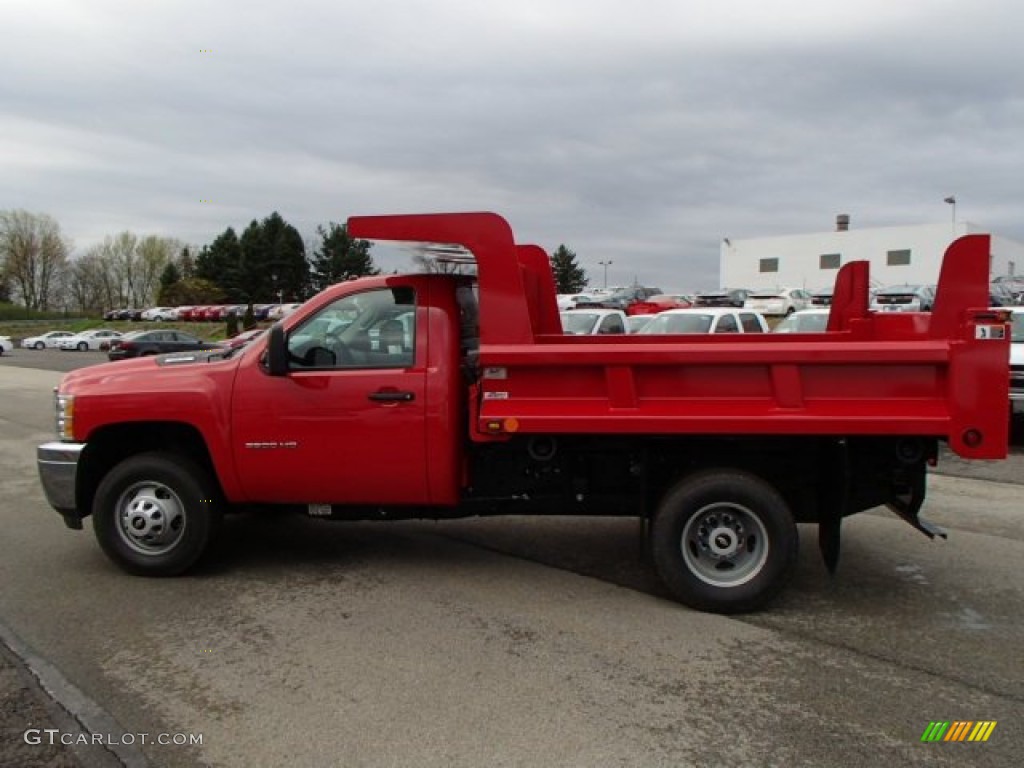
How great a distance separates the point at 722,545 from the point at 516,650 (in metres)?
1.44

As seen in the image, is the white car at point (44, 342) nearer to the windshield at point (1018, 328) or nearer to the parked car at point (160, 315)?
the parked car at point (160, 315)

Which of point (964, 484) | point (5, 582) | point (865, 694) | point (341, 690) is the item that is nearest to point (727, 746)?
point (865, 694)

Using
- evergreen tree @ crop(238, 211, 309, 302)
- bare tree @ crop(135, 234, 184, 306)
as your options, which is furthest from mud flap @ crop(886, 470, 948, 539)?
bare tree @ crop(135, 234, 184, 306)

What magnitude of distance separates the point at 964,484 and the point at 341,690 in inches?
303

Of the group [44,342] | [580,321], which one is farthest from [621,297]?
[44,342]

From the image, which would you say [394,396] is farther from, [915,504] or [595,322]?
[595,322]

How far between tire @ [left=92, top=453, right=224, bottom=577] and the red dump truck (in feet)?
0.05

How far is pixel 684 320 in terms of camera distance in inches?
609

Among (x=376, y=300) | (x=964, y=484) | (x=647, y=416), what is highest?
(x=376, y=300)

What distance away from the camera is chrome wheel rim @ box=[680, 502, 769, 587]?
495 cm

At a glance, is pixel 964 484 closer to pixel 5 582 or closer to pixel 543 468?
pixel 543 468

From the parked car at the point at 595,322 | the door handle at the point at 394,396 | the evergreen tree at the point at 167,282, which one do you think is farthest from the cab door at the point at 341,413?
the evergreen tree at the point at 167,282

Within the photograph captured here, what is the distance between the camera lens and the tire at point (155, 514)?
5.48 m

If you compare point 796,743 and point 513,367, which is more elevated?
point 513,367
